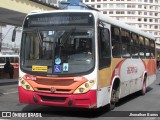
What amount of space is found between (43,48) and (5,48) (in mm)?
60329

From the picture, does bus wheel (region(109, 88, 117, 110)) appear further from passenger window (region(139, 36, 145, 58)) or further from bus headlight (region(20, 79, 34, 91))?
passenger window (region(139, 36, 145, 58))

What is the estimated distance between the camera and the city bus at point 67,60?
936 centimetres

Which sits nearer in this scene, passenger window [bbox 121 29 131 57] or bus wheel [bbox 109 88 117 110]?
bus wheel [bbox 109 88 117 110]

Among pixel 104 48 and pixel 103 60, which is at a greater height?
pixel 104 48

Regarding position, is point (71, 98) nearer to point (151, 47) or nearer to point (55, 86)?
point (55, 86)

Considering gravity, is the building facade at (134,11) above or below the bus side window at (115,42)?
above

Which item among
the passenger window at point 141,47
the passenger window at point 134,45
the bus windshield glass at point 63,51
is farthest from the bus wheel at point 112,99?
the passenger window at point 141,47

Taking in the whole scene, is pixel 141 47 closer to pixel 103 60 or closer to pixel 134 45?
pixel 134 45

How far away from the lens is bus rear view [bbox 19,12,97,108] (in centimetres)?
934

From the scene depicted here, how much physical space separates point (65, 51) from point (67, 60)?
254 millimetres

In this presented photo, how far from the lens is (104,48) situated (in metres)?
10.2

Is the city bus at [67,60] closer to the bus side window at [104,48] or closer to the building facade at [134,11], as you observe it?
the bus side window at [104,48]

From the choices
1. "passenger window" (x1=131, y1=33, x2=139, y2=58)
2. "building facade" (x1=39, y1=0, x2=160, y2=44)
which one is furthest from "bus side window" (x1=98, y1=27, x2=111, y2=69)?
Result: "building facade" (x1=39, y1=0, x2=160, y2=44)

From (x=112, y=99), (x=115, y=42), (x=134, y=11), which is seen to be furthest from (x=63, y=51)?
(x=134, y=11)
